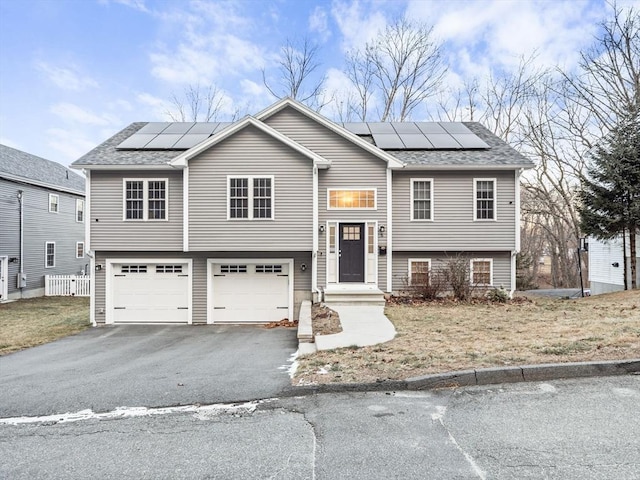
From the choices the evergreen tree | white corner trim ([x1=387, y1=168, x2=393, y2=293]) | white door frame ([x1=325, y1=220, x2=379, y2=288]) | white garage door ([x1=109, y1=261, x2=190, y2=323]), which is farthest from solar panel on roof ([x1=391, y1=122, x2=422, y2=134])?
white garage door ([x1=109, y1=261, x2=190, y2=323])

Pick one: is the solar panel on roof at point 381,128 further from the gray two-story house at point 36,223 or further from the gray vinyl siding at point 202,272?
the gray two-story house at point 36,223

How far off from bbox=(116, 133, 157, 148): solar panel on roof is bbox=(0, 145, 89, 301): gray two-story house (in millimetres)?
9441

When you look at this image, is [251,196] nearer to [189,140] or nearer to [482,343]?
[189,140]

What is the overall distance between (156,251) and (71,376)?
21.7ft

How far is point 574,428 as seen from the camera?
346 centimetres

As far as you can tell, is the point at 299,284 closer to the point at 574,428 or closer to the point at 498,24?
the point at 574,428

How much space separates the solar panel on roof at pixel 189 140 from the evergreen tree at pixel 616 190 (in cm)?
1468

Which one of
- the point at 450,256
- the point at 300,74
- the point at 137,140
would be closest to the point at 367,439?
the point at 450,256

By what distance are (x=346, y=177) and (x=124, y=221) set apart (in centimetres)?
742

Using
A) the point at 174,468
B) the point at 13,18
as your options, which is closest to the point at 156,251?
the point at 174,468

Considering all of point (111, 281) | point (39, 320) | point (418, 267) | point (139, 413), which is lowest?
point (39, 320)

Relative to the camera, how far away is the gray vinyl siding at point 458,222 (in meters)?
12.5

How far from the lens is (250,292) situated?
1240cm

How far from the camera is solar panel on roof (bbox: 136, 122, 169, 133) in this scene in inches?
577
